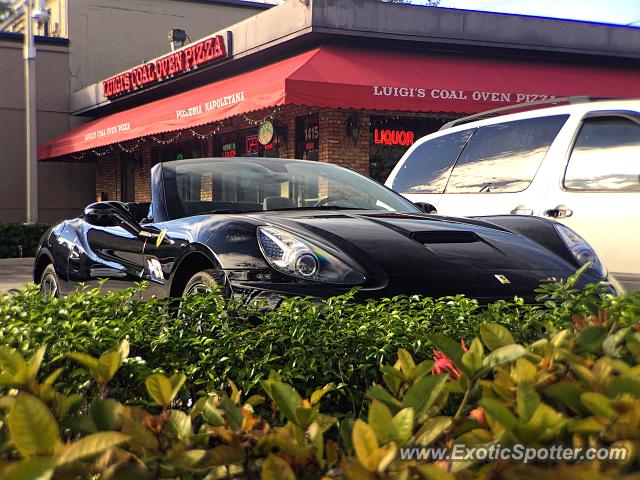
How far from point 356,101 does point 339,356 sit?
12.7 m

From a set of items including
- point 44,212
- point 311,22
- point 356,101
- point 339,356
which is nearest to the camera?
point 339,356

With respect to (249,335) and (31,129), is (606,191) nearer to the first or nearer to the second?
(249,335)

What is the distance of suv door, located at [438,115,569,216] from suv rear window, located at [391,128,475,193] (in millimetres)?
127

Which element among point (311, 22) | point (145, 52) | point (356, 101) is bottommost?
point (356, 101)

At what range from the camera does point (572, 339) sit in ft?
5.75

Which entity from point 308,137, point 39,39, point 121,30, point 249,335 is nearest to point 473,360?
point 249,335

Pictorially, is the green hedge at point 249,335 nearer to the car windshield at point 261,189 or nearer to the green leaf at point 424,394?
the green leaf at point 424,394

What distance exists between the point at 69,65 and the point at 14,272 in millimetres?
15658

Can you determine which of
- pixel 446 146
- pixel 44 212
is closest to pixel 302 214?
pixel 446 146

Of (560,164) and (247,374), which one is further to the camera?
(560,164)

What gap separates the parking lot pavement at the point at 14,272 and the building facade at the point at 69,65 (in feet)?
37.1

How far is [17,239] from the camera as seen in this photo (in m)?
20.0

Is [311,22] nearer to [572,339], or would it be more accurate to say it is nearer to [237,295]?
[237,295]

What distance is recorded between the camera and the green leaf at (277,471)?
3.97ft
